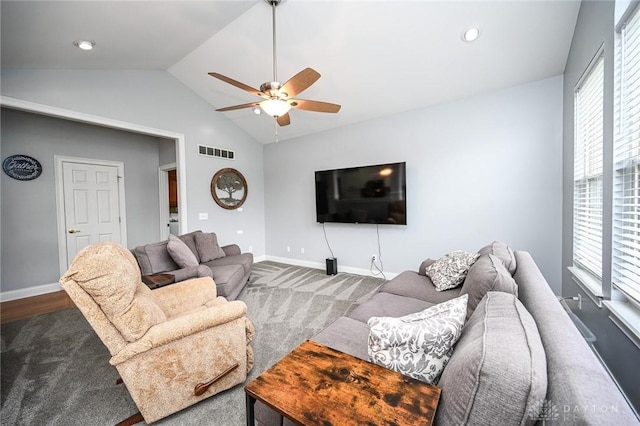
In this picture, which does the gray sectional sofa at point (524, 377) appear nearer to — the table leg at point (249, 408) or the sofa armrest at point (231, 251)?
the table leg at point (249, 408)

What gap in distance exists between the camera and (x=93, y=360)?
206cm

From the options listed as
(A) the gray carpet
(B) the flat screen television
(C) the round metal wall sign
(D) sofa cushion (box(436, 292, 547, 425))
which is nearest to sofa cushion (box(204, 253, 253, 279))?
(A) the gray carpet

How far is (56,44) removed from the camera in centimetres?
249

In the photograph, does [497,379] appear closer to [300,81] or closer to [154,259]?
[300,81]

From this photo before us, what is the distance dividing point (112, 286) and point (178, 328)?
0.42 metres

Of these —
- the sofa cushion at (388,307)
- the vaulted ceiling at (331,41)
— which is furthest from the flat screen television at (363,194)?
the sofa cushion at (388,307)

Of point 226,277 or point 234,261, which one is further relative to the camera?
point 234,261

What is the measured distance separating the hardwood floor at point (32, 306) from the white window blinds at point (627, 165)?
5.47m

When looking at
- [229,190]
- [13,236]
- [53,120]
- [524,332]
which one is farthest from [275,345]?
[53,120]

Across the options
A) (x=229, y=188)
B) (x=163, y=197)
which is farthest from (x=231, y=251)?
(x=163, y=197)

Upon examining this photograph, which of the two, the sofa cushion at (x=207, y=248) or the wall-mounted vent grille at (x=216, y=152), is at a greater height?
the wall-mounted vent grille at (x=216, y=152)

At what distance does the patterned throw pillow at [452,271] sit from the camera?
7.06 ft

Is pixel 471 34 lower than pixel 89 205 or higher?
higher

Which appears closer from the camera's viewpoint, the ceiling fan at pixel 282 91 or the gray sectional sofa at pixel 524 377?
the gray sectional sofa at pixel 524 377
